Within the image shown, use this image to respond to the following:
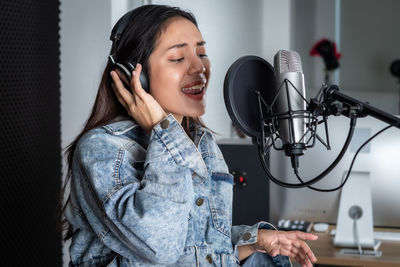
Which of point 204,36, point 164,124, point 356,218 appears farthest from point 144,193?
point 204,36

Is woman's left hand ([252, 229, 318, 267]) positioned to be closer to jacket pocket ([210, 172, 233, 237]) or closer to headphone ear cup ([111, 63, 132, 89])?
jacket pocket ([210, 172, 233, 237])

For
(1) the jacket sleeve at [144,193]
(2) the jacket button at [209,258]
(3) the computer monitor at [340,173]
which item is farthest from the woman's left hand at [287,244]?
(3) the computer monitor at [340,173]

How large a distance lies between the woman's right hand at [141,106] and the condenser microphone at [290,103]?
0.26 m

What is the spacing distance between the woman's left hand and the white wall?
137 centimetres

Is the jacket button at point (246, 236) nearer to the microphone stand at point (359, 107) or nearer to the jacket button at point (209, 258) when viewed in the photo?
the jacket button at point (209, 258)

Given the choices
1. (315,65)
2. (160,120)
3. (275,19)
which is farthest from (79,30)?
(315,65)

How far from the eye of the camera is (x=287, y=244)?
4.17ft

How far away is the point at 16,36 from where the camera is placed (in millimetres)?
2139

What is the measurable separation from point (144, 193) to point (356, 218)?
115cm

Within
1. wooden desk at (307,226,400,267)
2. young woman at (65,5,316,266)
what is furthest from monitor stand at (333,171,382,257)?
young woman at (65,5,316,266)

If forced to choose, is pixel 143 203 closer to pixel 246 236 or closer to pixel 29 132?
pixel 246 236

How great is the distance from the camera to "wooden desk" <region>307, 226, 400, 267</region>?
174 centimetres

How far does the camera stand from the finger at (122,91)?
1.18 m

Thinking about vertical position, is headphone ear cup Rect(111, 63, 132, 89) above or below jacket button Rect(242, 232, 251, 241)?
above
